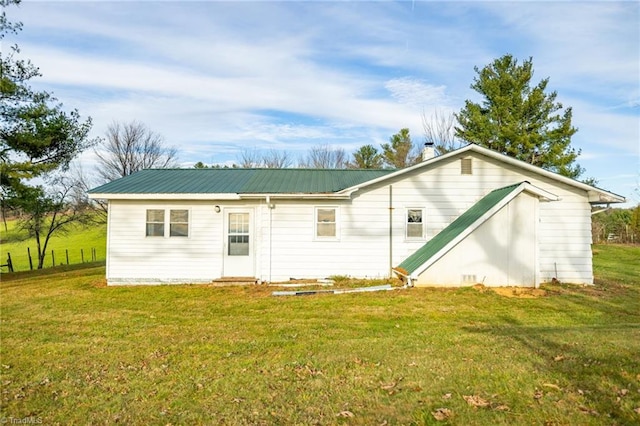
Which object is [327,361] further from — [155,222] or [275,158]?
[275,158]

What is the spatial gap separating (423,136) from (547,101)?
32.5 feet

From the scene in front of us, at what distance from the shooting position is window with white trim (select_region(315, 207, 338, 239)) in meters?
12.9

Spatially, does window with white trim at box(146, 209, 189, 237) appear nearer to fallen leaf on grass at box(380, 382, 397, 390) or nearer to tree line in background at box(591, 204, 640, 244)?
fallen leaf on grass at box(380, 382, 397, 390)

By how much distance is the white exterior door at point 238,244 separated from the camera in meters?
13.0

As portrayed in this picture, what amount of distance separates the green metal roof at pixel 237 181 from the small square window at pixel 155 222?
74cm

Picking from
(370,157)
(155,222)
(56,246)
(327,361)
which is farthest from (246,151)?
(327,361)

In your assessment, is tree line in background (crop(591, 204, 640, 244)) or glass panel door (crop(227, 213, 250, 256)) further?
tree line in background (crop(591, 204, 640, 244))

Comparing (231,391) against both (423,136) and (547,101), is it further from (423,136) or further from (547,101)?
(423,136)

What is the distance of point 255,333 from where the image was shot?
6793mm

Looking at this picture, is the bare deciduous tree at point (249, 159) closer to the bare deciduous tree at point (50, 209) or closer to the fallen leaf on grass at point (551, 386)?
the bare deciduous tree at point (50, 209)

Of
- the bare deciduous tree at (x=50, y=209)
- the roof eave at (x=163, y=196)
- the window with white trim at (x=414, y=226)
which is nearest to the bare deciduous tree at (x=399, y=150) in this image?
the window with white trim at (x=414, y=226)

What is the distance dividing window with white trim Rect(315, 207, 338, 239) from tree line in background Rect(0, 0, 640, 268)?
32.0 ft

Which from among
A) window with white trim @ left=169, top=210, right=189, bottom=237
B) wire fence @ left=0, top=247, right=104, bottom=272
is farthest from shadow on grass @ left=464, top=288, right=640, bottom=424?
wire fence @ left=0, top=247, right=104, bottom=272

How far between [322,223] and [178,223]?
4.67 m
